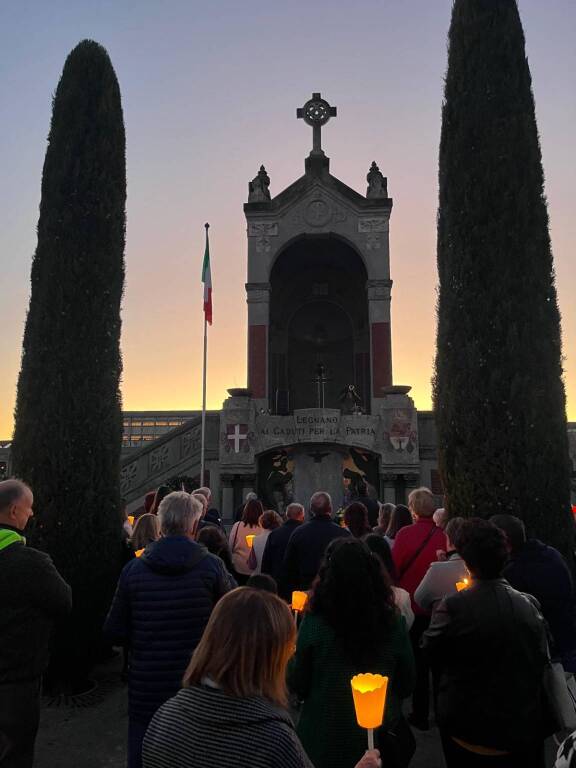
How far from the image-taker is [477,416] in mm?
7289

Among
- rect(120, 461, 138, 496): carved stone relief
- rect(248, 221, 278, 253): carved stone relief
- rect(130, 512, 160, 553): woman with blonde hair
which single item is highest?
rect(248, 221, 278, 253): carved stone relief

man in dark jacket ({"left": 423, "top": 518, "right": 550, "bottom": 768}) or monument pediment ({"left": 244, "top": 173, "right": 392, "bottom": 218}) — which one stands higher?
monument pediment ({"left": 244, "top": 173, "right": 392, "bottom": 218})

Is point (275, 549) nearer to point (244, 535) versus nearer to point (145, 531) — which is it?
point (244, 535)

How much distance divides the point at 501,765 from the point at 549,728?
0.31 meters

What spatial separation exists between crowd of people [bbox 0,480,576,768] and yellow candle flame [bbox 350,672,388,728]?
0.39ft

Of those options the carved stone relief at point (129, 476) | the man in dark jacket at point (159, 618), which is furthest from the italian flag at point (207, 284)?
the man in dark jacket at point (159, 618)

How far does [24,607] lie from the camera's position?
3406mm

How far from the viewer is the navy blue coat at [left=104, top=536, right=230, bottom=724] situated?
11.6 feet

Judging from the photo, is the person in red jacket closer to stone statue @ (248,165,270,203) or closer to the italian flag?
the italian flag

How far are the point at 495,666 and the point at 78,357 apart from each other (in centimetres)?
613

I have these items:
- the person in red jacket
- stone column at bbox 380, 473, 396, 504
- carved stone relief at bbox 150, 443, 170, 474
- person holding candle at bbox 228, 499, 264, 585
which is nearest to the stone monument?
stone column at bbox 380, 473, 396, 504

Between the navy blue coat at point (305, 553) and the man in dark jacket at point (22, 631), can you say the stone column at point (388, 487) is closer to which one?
the navy blue coat at point (305, 553)

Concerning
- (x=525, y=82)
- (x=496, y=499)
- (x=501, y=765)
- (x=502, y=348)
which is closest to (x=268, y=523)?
(x=496, y=499)

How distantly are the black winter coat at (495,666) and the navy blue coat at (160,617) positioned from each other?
4.72 ft
